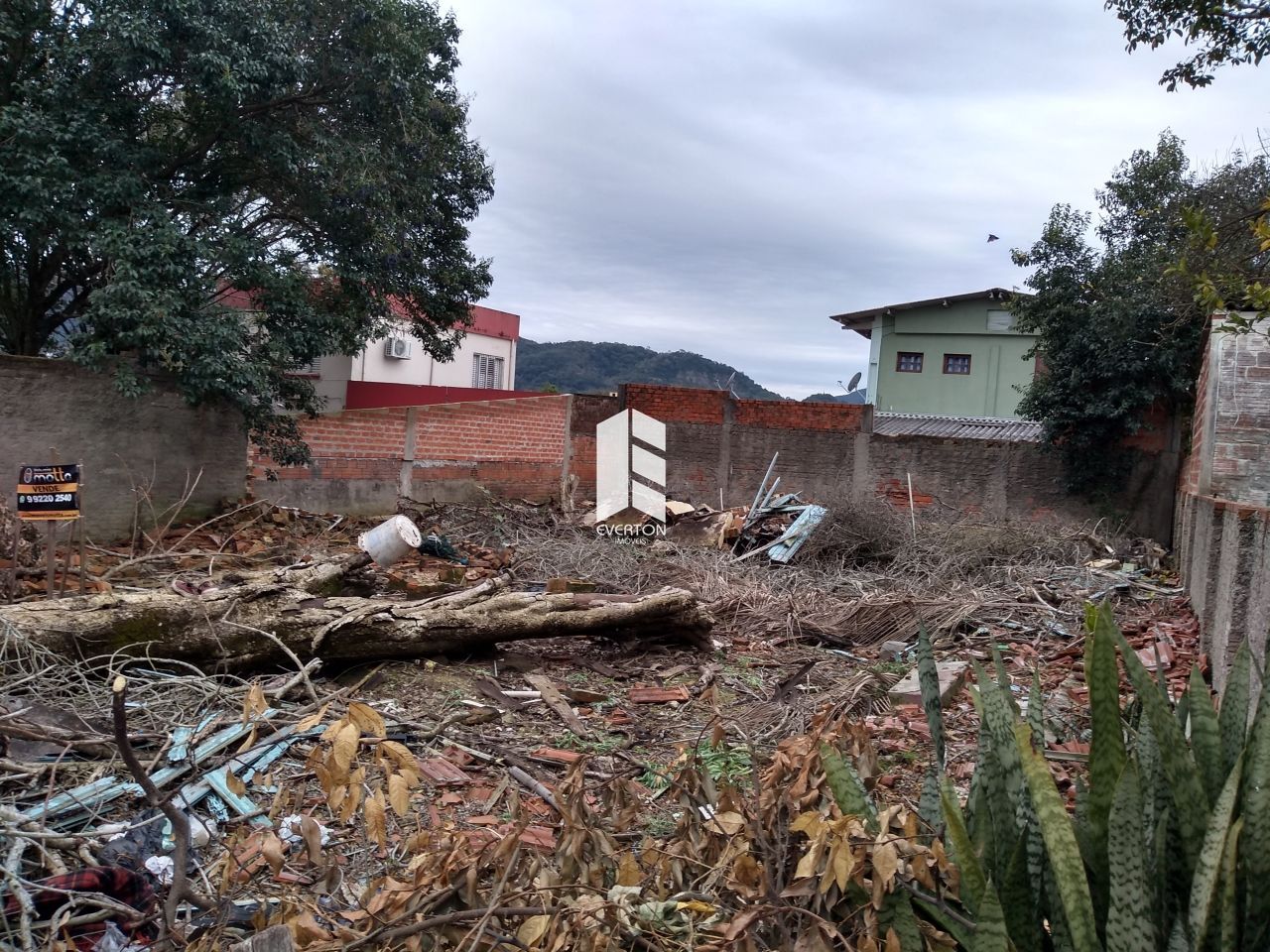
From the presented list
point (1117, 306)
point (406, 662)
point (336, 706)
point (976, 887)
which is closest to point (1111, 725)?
point (976, 887)

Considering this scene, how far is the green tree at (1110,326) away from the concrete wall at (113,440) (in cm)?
1032

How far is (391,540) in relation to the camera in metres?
7.59

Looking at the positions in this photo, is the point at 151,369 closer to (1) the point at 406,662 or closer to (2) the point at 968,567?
(1) the point at 406,662

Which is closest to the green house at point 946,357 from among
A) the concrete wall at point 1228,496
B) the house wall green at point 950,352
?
the house wall green at point 950,352

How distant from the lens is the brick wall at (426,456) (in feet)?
34.8

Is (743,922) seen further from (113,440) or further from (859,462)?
(859,462)

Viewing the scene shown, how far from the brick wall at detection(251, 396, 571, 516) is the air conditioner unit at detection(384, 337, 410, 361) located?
11.5m

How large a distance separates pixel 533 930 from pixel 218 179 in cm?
902

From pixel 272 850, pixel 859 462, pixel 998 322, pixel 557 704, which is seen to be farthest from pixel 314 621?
pixel 998 322

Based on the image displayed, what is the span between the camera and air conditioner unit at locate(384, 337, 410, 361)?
953 inches

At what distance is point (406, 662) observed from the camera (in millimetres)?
5621

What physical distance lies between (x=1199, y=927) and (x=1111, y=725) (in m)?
0.45

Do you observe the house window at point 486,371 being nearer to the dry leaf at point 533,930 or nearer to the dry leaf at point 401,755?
the dry leaf at point 401,755

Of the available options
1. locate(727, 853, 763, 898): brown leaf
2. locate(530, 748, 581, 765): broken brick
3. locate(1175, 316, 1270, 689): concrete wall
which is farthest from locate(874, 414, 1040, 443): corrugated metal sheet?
locate(727, 853, 763, 898): brown leaf
